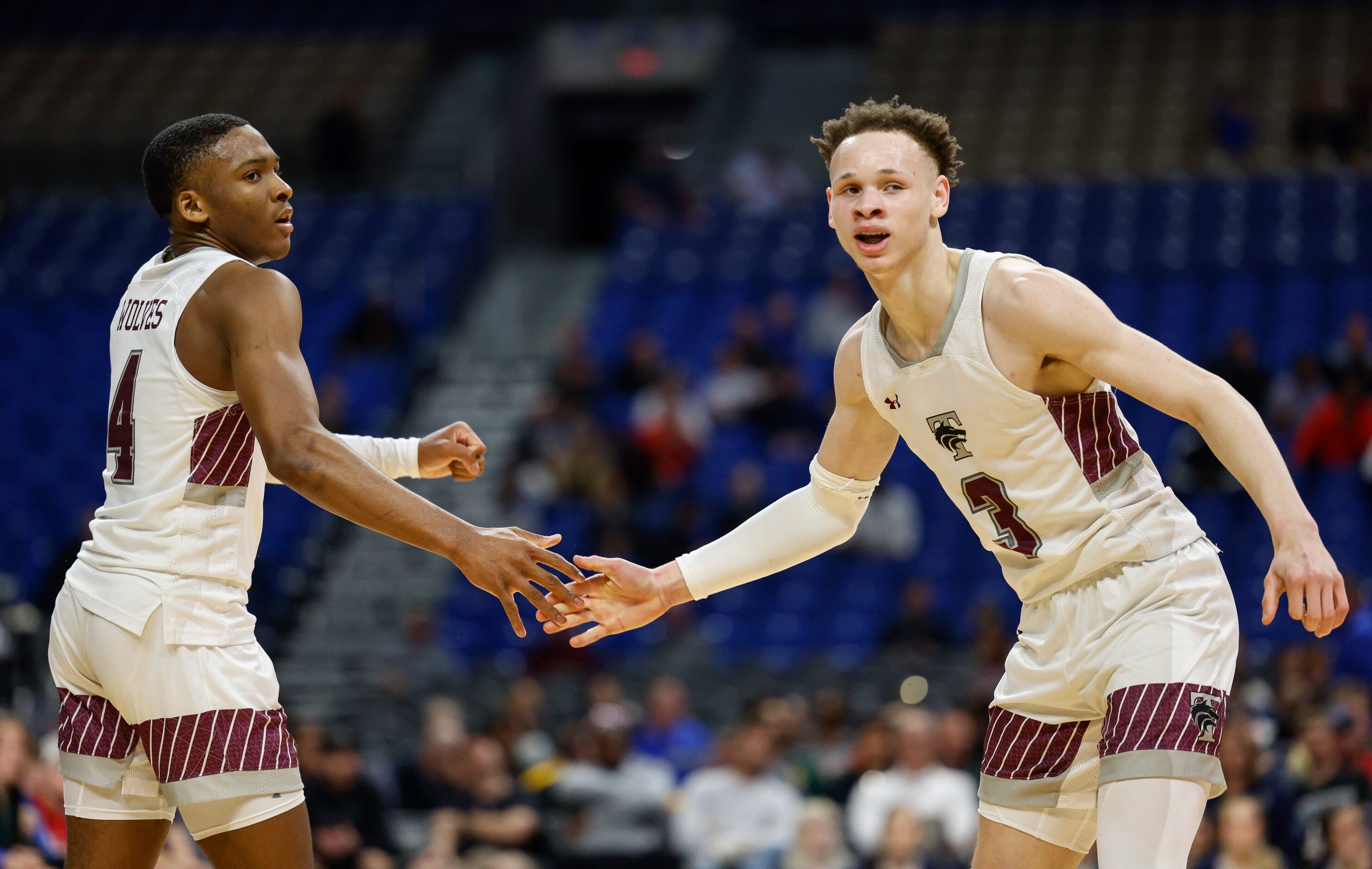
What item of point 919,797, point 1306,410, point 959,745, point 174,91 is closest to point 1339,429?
point 1306,410

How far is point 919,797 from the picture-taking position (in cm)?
859

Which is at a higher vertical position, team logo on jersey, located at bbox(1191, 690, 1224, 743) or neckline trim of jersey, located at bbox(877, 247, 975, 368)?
neckline trim of jersey, located at bbox(877, 247, 975, 368)

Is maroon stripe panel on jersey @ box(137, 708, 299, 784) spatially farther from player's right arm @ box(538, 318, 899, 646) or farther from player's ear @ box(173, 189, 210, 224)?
player's ear @ box(173, 189, 210, 224)

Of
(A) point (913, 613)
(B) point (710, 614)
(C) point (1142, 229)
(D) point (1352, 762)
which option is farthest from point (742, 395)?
(D) point (1352, 762)

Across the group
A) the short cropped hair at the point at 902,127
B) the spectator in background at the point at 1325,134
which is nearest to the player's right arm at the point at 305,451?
the short cropped hair at the point at 902,127

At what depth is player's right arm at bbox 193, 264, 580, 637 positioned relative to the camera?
3.52 m

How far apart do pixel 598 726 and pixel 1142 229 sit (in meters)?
8.10

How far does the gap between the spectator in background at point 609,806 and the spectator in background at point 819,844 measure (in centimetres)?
80

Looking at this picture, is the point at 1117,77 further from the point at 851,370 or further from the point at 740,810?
the point at 851,370

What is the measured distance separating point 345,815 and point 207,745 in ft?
18.0

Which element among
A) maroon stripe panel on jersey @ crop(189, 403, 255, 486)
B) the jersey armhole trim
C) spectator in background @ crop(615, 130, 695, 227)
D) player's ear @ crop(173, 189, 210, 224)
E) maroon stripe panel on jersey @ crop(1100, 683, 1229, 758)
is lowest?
maroon stripe panel on jersey @ crop(1100, 683, 1229, 758)

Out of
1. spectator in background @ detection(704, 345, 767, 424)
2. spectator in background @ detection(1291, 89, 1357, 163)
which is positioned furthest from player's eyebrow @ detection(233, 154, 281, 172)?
spectator in background @ detection(1291, 89, 1357, 163)

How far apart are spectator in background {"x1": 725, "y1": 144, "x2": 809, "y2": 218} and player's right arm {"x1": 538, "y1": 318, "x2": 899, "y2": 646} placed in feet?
42.1

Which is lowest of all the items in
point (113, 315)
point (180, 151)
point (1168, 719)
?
point (1168, 719)
